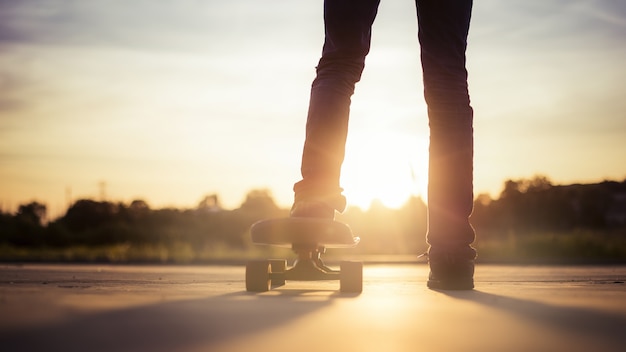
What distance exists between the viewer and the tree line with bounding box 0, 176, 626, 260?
26516 mm

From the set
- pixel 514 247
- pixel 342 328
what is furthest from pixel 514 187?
pixel 342 328

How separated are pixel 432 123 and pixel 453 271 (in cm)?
73

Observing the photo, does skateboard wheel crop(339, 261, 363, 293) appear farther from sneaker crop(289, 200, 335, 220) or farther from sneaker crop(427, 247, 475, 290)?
sneaker crop(427, 247, 475, 290)

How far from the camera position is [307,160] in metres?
3.64

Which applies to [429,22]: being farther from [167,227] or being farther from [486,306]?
[167,227]

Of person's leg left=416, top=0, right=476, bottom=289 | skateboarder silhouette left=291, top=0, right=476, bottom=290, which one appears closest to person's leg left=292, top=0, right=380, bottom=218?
skateboarder silhouette left=291, top=0, right=476, bottom=290

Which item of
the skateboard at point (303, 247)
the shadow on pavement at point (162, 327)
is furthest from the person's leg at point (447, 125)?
the shadow on pavement at point (162, 327)

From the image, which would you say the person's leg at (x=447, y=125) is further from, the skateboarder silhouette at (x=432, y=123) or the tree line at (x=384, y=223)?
the tree line at (x=384, y=223)

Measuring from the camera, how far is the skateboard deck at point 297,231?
332 cm

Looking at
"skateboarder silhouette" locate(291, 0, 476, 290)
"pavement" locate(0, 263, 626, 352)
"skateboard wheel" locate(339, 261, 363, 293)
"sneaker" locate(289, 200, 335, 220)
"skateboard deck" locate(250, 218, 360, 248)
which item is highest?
"skateboarder silhouette" locate(291, 0, 476, 290)

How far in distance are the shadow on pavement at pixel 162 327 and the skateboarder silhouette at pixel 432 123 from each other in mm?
977

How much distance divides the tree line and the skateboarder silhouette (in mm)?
17424

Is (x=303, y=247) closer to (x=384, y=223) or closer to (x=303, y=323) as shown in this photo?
(x=303, y=323)

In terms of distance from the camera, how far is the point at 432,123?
3.95 m
